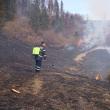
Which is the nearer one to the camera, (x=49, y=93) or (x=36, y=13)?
(x=49, y=93)

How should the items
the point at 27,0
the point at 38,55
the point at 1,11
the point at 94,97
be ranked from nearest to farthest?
the point at 94,97 < the point at 38,55 < the point at 1,11 < the point at 27,0

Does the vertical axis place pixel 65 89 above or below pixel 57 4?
below

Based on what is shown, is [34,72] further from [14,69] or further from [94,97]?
[94,97]

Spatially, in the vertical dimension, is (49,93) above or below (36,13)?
below

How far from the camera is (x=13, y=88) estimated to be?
1511 cm

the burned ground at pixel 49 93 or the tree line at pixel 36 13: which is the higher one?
the tree line at pixel 36 13

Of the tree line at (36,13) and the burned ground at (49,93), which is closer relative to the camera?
the burned ground at (49,93)

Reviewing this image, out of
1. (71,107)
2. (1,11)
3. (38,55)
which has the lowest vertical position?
(71,107)

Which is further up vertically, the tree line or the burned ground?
the tree line

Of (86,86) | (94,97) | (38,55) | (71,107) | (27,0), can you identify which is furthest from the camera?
(27,0)

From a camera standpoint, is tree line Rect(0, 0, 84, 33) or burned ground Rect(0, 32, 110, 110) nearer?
burned ground Rect(0, 32, 110, 110)

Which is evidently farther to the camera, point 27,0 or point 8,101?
point 27,0

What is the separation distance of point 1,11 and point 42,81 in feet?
69.9

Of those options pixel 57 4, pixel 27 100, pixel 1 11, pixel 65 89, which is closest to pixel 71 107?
pixel 27 100
